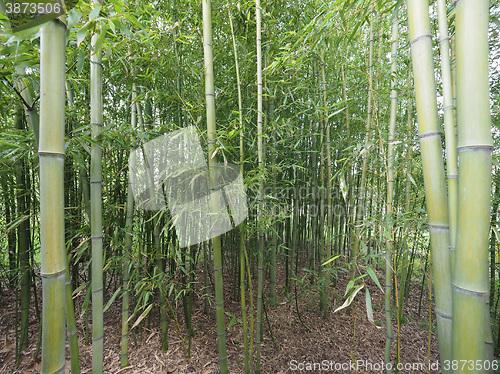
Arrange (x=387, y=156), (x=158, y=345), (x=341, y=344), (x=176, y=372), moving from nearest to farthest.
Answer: (x=387, y=156) < (x=176, y=372) < (x=158, y=345) < (x=341, y=344)

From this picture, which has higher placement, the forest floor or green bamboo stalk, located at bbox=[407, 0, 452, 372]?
green bamboo stalk, located at bbox=[407, 0, 452, 372]

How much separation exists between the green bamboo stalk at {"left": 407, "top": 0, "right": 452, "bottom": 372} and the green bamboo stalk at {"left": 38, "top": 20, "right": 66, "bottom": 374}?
96cm

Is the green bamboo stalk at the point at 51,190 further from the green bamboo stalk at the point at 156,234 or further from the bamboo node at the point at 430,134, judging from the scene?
the bamboo node at the point at 430,134

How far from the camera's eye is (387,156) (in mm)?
1505

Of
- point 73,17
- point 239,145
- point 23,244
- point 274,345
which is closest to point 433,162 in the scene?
point 73,17

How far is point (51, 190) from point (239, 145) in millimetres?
1490

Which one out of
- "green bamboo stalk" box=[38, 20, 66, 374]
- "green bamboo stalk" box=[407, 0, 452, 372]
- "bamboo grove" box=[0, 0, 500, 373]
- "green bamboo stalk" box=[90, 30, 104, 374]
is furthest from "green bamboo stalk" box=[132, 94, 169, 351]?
"green bamboo stalk" box=[407, 0, 452, 372]

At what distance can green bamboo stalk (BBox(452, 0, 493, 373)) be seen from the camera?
51cm

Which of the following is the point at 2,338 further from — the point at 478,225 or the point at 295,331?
the point at 478,225

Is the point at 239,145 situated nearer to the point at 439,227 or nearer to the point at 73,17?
the point at 73,17

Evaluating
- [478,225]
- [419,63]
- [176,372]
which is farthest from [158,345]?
[419,63]

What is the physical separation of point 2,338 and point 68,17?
2.94 m

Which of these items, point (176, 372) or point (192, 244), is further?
point (192, 244)

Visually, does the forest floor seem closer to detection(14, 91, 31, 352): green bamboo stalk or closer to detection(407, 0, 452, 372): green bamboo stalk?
detection(14, 91, 31, 352): green bamboo stalk
